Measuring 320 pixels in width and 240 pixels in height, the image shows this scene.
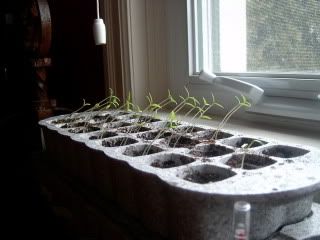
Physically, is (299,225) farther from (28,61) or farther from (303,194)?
(28,61)

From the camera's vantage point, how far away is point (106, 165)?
646mm

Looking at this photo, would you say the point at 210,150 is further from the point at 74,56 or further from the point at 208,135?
the point at 74,56

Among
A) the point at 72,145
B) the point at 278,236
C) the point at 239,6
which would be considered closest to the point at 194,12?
the point at 239,6

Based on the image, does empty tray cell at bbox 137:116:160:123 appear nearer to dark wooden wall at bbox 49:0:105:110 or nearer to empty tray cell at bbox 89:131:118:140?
empty tray cell at bbox 89:131:118:140

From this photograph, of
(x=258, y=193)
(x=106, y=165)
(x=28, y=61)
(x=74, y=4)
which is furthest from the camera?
(x=74, y=4)

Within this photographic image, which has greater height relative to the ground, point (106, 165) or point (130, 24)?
point (130, 24)

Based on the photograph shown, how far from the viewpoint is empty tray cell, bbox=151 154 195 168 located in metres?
0.58

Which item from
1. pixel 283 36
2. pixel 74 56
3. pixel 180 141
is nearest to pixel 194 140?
pixel 180 141

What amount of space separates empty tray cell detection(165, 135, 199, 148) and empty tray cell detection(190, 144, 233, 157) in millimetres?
29

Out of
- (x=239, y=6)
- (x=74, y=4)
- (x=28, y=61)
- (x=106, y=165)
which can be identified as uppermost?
(x=74, y=4)

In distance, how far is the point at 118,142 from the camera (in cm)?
72

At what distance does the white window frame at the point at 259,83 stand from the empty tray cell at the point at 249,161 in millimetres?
243

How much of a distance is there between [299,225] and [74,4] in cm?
128

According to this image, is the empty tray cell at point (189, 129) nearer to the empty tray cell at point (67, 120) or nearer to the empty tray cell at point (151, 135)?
the empty tray cell at point (151, 135)
